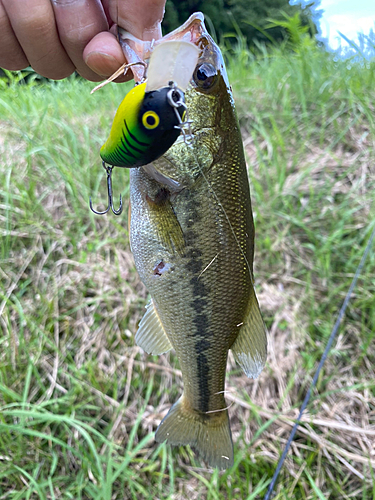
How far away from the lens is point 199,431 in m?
1.14

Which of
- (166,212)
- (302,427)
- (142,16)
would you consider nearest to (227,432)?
(166,212)

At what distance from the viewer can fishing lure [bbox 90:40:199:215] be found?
1.87ft

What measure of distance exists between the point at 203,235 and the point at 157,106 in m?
0.38

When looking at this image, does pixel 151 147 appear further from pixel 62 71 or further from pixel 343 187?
pixel 343 187

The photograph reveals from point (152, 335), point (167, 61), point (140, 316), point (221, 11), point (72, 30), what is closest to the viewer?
point (167, 61)

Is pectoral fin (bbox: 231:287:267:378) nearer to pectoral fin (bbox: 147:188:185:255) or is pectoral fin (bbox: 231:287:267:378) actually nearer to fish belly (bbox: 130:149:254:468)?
fish belly (bbox: 130:149:254:468)

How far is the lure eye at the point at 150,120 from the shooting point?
22.8 inches

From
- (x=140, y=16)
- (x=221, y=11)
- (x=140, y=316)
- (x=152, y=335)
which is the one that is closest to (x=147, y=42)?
(x=140, y=16)

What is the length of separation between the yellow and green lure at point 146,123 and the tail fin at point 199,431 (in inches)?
33.9

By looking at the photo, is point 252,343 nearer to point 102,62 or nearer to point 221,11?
point 102,62

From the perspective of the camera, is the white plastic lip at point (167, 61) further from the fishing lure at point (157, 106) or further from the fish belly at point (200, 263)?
the fish belly at point (200, 263)

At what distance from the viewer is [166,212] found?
0.90m

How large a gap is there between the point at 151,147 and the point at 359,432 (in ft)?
6.08

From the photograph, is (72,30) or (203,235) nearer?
(203,235)
